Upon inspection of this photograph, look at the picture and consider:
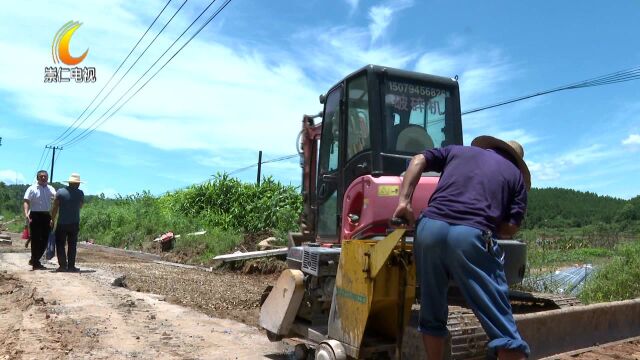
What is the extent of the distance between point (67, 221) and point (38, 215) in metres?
0.74

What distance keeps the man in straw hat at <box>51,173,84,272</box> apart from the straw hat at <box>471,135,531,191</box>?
329 inches

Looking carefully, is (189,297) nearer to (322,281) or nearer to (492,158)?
Answer: (322,281)

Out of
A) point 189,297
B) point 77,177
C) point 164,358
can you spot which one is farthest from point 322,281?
point 77,177

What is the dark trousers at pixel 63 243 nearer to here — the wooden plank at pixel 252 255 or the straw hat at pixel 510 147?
the wooden plank at pixel 252 255

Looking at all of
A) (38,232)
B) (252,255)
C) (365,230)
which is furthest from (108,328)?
(252,255)

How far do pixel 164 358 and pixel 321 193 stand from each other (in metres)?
2.12

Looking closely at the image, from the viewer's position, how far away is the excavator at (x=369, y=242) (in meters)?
3.58

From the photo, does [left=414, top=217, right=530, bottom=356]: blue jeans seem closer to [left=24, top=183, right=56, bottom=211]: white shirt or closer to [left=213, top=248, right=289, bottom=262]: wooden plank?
[left=213, top=248, right=289, bottom=262]: wooden plank

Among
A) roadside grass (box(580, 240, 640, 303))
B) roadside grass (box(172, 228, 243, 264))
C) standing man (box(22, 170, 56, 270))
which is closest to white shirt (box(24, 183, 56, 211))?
standing man (box(22, 170, 56, 270))

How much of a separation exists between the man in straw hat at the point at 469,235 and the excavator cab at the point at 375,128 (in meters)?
1.23

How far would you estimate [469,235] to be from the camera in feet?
9.48

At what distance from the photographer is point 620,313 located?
17.5 ft

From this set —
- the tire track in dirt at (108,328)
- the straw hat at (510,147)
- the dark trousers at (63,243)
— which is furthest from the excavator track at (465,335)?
the dark trousers at (63,243)

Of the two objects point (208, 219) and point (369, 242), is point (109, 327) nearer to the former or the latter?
point (369, 242)
